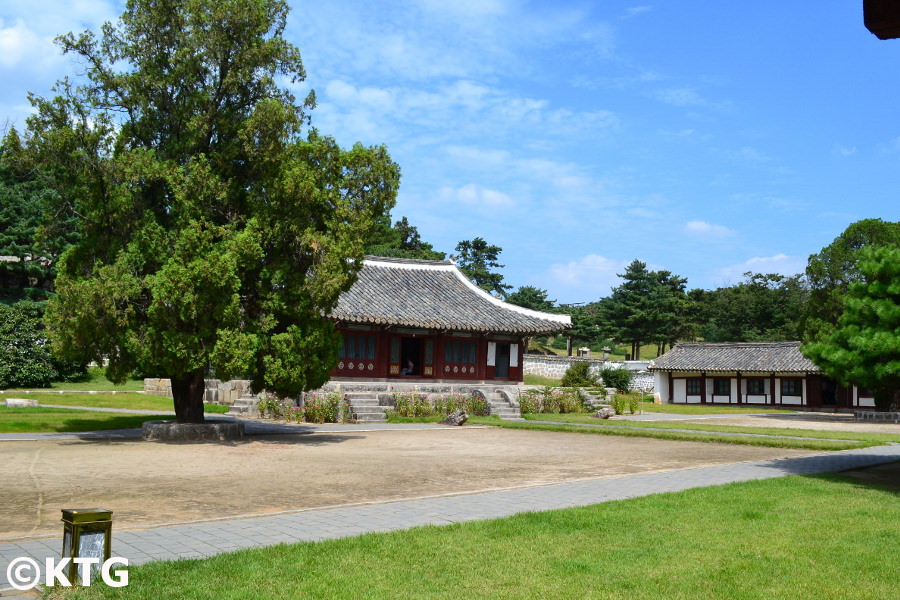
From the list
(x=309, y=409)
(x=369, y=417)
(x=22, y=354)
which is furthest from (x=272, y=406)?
(x=22, y=354)

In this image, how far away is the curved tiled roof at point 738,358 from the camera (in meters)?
41.7

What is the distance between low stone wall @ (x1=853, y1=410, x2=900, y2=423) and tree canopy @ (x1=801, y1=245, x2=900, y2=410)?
21.7 metres

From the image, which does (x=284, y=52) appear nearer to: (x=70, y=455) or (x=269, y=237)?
(x=269, y=237)

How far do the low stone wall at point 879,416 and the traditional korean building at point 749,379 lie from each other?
7.08 metres

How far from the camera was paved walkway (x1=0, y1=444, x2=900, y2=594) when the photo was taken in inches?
221

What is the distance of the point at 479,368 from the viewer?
29.1m

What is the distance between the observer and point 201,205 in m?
14.8

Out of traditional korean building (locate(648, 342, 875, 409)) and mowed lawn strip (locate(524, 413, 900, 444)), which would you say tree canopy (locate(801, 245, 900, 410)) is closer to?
mowed lawn strip (locate(524, 413, 900, 444))

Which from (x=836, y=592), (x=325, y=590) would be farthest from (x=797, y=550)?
(x=325, y=590)

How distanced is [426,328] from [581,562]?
21351 millimetres

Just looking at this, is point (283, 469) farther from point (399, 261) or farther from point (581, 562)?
point (399, 261)

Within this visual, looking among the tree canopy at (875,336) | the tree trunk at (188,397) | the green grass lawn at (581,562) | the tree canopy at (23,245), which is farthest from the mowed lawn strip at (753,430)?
the tree canopy at (23,245)

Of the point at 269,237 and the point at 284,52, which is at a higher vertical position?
the point at 284,52

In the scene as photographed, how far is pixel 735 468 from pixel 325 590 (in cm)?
907
